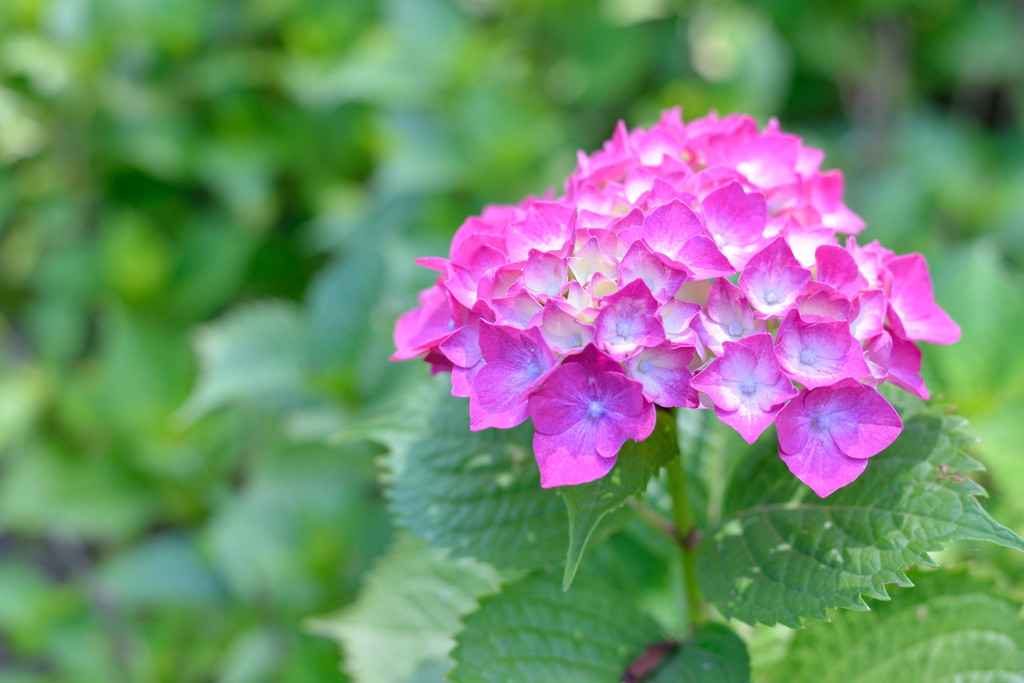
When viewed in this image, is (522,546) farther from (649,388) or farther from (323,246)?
(323,246)

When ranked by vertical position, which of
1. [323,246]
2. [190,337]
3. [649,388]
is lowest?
[190,337]

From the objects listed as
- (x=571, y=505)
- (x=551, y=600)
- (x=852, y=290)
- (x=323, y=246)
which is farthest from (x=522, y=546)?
(x=323, y=246)

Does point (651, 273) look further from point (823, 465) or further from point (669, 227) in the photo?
point (823, 465)

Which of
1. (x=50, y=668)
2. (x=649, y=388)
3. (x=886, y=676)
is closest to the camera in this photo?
(x=649, y=388)

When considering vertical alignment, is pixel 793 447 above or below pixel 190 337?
above

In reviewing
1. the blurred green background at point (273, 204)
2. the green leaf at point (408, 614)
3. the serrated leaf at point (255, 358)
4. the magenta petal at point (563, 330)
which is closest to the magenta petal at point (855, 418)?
the magenta petal at point (563, 330)

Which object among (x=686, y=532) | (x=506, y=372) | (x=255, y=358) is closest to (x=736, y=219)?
(x=506, y=372)

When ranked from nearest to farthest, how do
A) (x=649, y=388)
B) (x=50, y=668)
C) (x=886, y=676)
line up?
(x=649, y=388) → (x=886, y=676) → (x=50, y=668)
